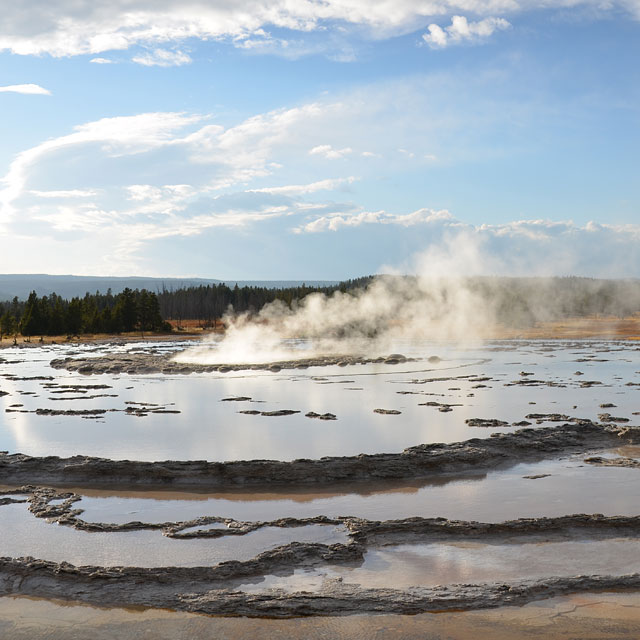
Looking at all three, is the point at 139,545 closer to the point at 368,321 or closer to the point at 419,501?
the point at 419,501

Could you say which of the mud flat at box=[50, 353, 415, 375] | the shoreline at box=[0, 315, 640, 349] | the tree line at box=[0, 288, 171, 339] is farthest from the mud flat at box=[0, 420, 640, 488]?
the tree line at box=[0, 288, 171, 339]

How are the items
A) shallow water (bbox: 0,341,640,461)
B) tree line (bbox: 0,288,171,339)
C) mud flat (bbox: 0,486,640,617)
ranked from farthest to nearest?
tree line (bbox: 0,288,171,339), shallow water (bbox: 0,341,640,461), mud flat (bbox: 0,486,640,617)

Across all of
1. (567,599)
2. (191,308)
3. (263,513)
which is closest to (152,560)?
(263,513)

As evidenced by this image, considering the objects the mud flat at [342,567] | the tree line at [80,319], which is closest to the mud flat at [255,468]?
the mud flat at [342,567]

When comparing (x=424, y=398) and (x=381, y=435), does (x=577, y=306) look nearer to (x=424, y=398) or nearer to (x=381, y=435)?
(x=424, y=398)

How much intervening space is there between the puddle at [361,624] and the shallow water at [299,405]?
9.18m

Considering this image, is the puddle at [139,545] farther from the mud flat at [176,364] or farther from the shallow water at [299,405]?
the mud flat at [176,364]

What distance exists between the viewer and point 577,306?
4476 inches

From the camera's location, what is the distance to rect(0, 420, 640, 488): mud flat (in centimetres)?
1539

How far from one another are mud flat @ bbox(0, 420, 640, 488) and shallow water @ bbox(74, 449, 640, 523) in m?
0.68

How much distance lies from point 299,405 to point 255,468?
1213 cm

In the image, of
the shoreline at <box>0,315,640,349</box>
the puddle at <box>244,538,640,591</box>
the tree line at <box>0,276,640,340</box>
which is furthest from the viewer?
the tree line at <box>0,276,640,340</box>

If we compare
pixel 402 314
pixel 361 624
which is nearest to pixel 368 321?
pixel 402 314

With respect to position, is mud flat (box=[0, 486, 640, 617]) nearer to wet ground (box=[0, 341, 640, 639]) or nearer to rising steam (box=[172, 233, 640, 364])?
wet ground (box=[0, 341, 640, 639])
